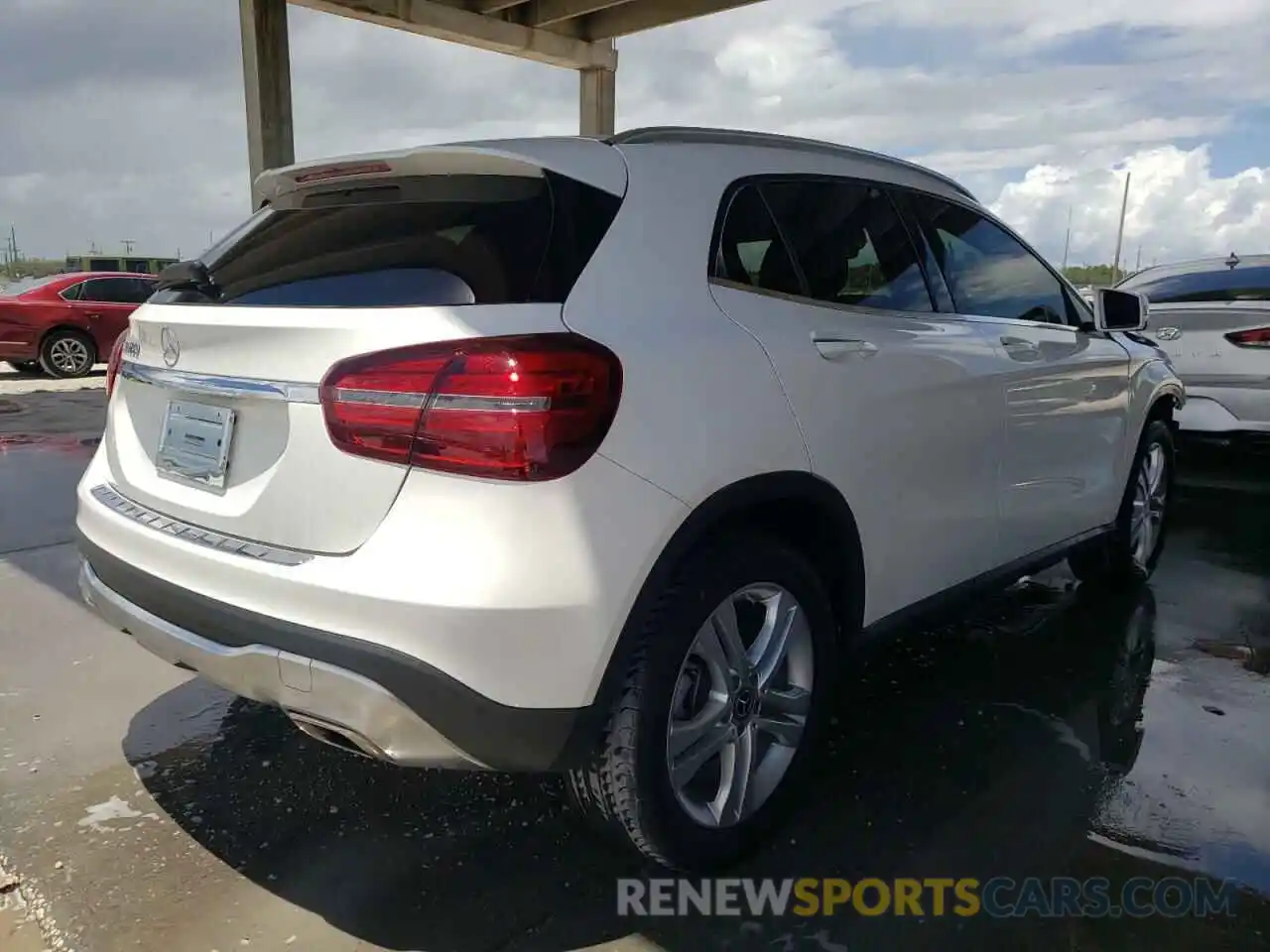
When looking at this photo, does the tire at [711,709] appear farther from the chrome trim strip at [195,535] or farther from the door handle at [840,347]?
the chrome trim strip at [195,535]

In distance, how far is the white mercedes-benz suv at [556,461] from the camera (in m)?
1.85

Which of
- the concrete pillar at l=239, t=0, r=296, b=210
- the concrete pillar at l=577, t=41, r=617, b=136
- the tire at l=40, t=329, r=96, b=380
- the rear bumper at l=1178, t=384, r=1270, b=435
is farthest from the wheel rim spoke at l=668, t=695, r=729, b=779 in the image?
the tire at l=40, t=329, r=96, b=380

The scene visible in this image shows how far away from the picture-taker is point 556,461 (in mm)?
1847

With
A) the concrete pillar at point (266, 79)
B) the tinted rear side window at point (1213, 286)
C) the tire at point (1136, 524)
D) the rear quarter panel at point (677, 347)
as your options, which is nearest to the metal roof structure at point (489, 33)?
the concrete pillar at point (266, 79)

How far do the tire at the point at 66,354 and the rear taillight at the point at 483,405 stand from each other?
13.7 metres

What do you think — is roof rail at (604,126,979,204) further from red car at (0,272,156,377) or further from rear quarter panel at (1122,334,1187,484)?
red car at (0,272,156,377)

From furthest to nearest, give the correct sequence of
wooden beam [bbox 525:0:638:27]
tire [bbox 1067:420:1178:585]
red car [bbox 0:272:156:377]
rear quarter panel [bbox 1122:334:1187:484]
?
1. red car [bbox 0:272:156:377]
2. wooden beam [bbox 525:0:638:27]
3. tire [bbox 1067:420:1178:585]
4. rear quarter panel [bbox 1122:334:1187:484]

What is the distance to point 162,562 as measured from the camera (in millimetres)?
2215

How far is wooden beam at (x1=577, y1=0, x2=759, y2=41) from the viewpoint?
36.4 feet

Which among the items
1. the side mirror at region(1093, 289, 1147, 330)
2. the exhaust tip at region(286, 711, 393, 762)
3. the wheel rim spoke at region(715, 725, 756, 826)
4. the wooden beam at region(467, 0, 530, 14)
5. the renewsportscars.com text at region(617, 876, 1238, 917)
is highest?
the wooden beam at region(467, 0, 530, 14)

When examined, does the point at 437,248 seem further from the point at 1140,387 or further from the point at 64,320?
the point at 64,320

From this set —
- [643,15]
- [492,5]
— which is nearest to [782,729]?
[492,5]

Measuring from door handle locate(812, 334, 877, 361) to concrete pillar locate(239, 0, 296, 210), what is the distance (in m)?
9.12

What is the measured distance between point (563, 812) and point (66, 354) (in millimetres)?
13533
